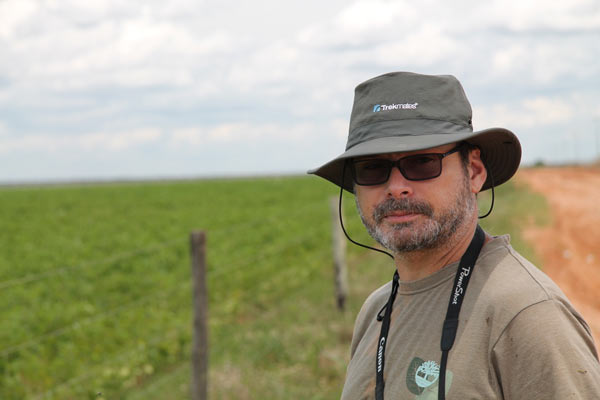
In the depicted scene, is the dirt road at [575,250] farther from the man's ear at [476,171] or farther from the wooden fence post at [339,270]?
the man's ear at [476,171]

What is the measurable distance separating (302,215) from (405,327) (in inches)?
766

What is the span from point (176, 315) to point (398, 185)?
837 cm

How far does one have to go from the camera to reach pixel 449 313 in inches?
66.8

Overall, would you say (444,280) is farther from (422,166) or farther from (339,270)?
(339,270)

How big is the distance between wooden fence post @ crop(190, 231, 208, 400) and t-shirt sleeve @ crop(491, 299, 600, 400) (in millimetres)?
4326

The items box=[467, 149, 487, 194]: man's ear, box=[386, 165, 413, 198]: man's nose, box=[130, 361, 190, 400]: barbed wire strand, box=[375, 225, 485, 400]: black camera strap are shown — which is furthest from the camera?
box=[130, 361, 190, 400]: barbed wire strand

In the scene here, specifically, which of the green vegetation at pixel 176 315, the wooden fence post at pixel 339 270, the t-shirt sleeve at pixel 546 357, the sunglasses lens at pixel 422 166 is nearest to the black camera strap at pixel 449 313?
the t-shirt sleeve at pixel 546 357

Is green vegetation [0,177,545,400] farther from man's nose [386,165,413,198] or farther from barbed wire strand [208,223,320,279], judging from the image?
man's nose [386,165,413,198]

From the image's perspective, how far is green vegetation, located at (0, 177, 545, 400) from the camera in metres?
6.77

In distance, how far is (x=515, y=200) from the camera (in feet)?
63.7

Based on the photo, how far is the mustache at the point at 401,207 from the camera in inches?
76.3

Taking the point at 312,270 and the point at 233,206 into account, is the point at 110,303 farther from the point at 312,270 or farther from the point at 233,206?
the point at 233,206

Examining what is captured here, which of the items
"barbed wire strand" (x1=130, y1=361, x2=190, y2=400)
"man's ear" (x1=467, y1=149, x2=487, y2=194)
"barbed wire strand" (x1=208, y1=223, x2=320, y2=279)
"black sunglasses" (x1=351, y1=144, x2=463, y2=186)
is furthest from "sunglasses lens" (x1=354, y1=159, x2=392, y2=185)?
"barbed wire strand" (x1=208, y1=223, x2=320, y2=279)

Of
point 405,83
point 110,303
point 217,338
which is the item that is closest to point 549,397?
point 405,83
